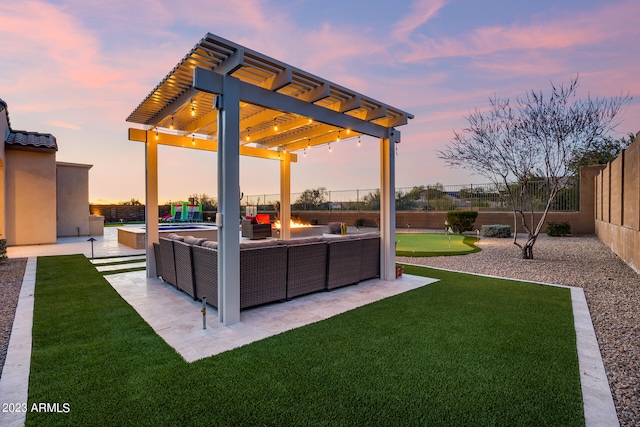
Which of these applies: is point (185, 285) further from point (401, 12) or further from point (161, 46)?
point (401, 12)

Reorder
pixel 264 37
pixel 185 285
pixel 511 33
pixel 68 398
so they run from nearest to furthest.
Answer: pixel 68 398, pixel 185 285, pixel 511 33, pixel 264 37

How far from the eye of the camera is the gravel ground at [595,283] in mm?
2675

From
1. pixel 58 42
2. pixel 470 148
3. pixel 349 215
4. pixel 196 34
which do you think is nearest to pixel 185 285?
pixel 196 34

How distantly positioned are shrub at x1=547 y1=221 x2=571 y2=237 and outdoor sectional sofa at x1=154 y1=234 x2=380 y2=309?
12.4 meters

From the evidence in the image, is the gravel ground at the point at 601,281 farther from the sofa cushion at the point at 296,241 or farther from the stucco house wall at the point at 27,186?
the stucco house wall at the point at 27,186

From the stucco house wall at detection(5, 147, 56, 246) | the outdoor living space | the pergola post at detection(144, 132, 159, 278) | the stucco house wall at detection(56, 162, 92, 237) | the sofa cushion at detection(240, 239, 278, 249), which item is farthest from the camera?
the stucco house wall at detection(56, 162, 92, 237)

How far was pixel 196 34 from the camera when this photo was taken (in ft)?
27.3

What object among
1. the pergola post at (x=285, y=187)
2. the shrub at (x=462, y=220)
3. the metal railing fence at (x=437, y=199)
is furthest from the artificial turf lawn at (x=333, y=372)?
the shrub at (x=462, y=220)

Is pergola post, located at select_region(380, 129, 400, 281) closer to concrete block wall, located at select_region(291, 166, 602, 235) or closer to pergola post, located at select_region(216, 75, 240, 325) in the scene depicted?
pergola post, located at select_region(216, 75, 240, 325)

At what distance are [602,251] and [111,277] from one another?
43.8 feet

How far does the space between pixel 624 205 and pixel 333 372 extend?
9.52 metres

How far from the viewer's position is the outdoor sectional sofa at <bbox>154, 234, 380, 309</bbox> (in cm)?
434

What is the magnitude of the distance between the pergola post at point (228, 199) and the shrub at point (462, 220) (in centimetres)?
1414

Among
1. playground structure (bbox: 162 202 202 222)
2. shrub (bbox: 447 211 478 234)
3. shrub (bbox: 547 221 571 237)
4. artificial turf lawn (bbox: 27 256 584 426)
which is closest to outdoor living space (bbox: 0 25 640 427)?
artificial turf lawn (bbox: 27 256 584 426)
